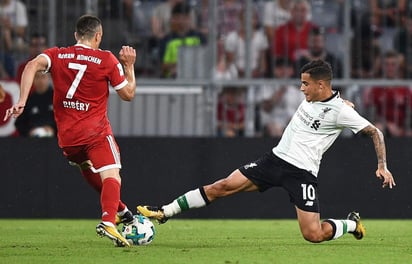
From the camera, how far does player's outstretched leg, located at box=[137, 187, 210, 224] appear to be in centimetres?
1103

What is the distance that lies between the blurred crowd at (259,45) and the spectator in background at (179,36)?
0.05 ft

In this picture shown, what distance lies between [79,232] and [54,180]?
3.02m

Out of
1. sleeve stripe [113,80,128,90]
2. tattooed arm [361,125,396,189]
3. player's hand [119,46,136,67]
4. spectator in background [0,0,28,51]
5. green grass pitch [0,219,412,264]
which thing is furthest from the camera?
spectator in background [0,0,28,51]

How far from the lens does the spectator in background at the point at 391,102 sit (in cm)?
1611

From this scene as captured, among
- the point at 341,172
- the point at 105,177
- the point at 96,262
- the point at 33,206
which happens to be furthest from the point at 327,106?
the point at 33,206

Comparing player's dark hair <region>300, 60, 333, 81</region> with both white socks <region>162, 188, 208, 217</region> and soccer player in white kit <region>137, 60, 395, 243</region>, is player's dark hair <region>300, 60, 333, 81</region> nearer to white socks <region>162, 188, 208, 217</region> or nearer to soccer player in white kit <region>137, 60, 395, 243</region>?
A: soccer player in white kit <region>137, 60, 395, 243</region>

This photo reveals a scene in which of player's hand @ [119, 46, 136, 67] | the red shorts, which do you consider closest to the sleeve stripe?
player's hand @ [119, 46, 136, 67]

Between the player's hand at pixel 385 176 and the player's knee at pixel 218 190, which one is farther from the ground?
the player's hand at pixel 385 176

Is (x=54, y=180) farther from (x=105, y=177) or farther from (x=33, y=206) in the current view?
(x=105, y=177)

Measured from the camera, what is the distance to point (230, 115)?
16.0 m

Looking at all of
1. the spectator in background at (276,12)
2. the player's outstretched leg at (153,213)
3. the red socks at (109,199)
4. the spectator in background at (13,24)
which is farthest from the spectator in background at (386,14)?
the red socks at (109,199)

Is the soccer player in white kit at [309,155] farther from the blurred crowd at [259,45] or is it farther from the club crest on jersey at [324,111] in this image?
the blurred crowd at [259,45]

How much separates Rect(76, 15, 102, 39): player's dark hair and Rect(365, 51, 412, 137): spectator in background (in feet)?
21.4

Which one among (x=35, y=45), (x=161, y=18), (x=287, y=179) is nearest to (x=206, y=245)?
(x=287, y=179)
